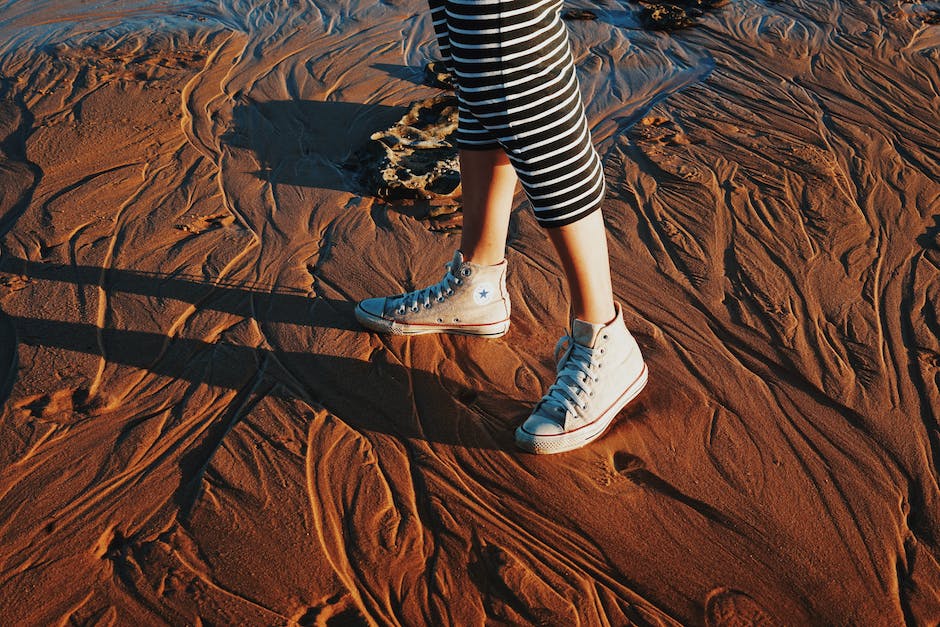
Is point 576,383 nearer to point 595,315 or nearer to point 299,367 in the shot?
point 595,315

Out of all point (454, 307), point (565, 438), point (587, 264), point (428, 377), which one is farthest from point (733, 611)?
point (454, 307)

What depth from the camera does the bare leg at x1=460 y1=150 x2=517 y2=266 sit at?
230 cm

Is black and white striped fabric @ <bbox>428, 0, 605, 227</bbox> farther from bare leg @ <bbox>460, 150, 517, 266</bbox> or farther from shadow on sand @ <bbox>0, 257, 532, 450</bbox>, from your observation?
shadow on sand @ <bbox>0, 257, 532, 450</bbox>

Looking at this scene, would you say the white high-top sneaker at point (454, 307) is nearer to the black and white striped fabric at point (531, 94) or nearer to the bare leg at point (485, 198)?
the bare leg at point (485, 198)

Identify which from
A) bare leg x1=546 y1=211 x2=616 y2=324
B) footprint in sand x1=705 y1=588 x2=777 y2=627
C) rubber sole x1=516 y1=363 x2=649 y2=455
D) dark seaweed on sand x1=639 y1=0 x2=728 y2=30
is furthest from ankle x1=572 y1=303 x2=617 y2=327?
dark seaweed on sand x1=639 y1=0 x2=728 y2=30

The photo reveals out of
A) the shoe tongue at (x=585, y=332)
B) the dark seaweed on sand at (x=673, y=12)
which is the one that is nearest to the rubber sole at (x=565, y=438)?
the shoe tongue at (x=585, y=332)

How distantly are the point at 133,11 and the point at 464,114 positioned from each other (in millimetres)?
4112

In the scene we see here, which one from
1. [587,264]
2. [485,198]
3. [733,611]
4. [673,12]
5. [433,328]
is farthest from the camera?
[673,12]

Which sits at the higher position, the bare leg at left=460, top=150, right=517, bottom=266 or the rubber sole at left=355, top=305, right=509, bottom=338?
the bare leg at left=460, top=150, right=517, bottom=266

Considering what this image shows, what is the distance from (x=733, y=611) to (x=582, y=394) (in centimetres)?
69

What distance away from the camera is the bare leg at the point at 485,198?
2.30m

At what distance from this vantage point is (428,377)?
2496 millimetres

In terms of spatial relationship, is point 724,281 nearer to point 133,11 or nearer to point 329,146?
point 329,146

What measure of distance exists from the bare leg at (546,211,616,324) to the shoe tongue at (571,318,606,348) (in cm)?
1
